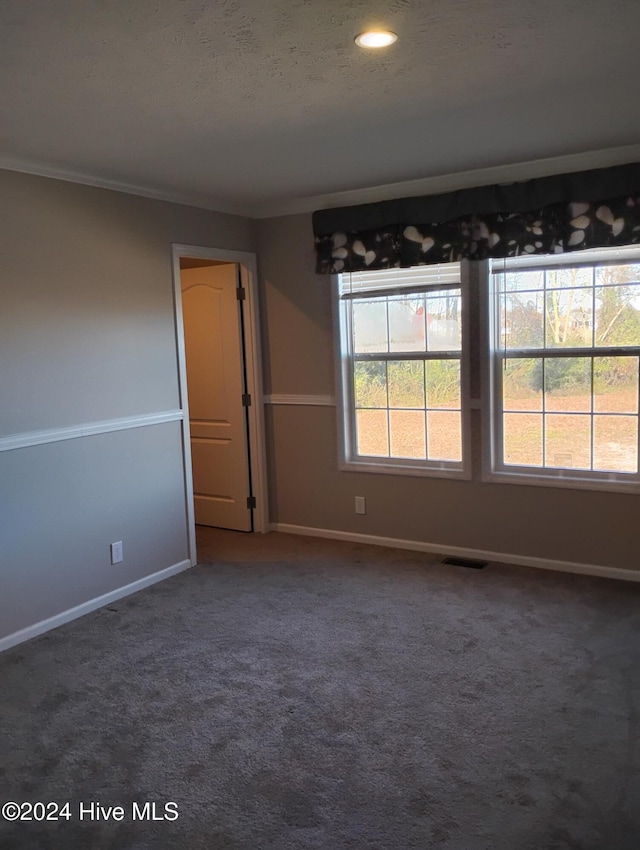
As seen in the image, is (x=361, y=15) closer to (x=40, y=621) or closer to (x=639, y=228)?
(x=639, y=228)

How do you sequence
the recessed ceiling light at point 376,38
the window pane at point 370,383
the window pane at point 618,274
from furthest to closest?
the window pane at point 370,383
the window pane at point 618,274
the recessed ceiling light at point 376,38

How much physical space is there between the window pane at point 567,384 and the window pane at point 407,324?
2.74 ft

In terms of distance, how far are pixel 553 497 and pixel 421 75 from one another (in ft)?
8.51

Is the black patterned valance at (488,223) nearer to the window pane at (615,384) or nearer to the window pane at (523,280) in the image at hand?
the window pane at (523,280)

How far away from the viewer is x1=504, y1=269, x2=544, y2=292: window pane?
4.10 meters

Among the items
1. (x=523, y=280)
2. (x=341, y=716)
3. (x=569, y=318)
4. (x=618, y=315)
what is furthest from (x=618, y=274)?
(x=341, y=716)

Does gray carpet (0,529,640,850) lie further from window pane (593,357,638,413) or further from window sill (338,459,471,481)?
window pane (593,357,638,413)

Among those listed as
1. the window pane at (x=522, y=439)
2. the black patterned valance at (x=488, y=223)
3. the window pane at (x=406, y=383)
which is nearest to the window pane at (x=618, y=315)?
the black patterned valance at (x=488, y=223)

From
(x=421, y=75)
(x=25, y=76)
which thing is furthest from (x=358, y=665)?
(x=25, y=76)

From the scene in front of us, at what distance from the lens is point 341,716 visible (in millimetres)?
2730

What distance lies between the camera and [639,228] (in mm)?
3730

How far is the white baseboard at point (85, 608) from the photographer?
3.50 metres

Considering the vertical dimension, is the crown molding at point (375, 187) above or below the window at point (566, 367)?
above

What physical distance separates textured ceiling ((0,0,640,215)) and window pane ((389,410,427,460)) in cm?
157
